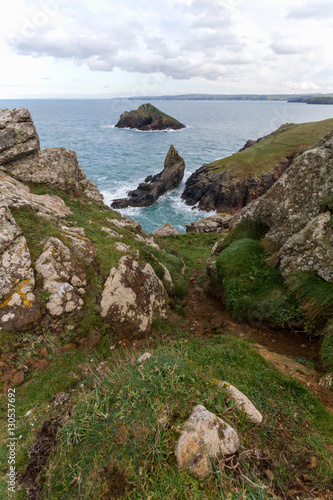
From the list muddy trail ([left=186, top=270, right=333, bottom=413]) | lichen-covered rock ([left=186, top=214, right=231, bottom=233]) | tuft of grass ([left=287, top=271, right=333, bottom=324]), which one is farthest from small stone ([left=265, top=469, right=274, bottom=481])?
lichen-covered rock ([left=186, top=214, right=231, bottom=233])

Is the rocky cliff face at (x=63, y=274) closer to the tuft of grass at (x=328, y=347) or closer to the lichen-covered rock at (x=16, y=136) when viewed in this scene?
the lichen-covered rock at (x=16, y=136)

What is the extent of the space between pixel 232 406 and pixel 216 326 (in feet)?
19.1

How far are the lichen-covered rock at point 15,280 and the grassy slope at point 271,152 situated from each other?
187 ft

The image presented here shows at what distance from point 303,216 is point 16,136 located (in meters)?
16.9

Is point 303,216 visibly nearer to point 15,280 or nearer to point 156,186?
point 15,280

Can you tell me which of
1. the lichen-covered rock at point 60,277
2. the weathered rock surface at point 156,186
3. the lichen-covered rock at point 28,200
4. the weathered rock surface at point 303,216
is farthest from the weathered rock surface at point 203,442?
the weathered rock surface at point 156,186

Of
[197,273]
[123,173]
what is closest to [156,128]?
[123,173]

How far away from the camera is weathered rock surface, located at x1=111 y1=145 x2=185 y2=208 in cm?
5231

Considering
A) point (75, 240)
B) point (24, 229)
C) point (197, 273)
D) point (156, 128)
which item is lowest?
point (197, 273)

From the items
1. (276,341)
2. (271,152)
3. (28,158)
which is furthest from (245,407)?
(271,152)

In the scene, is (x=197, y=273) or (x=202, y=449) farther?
(x=197, y=273)

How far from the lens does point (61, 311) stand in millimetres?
7949

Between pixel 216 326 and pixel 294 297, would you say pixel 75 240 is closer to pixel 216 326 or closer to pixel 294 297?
pixel 216 326

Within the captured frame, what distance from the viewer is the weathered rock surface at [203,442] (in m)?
3.17
